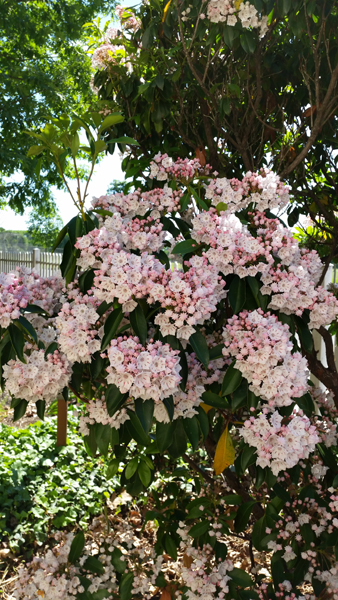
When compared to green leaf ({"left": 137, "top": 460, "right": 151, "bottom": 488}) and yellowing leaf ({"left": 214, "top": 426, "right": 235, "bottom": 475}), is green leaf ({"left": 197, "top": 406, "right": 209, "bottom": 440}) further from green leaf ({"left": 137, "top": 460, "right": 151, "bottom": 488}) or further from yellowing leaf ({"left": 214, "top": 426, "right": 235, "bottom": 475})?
green leaf ({"left": 137, "top": 460, "right": 151, "bottom": 488})

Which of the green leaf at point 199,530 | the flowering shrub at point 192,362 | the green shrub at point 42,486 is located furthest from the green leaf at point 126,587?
the green shrub at point 42,486

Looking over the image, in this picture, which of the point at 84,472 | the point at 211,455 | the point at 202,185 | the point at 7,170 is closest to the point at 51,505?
the point at 84,472

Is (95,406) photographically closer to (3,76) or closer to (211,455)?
(211,455)

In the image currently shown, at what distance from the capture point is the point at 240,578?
159 cm

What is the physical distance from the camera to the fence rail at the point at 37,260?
10.0 meters

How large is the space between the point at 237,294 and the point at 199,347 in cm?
19

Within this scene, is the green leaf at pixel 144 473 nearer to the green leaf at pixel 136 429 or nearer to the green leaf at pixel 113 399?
the green leaf at pixel 136 429

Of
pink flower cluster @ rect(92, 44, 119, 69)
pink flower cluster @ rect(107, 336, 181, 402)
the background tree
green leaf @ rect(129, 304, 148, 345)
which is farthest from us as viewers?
the background tree

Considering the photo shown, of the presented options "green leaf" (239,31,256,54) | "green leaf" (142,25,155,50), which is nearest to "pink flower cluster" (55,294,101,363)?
"green leaf" (239,31,256,54)

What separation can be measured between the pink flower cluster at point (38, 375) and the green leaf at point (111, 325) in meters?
0.15

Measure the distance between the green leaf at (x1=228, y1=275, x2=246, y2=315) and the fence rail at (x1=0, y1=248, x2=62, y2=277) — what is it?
8029 mm

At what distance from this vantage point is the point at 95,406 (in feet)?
4.66

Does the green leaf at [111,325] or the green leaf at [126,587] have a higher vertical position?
the green leaf at [111,325]

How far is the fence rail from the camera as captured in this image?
10039mm
